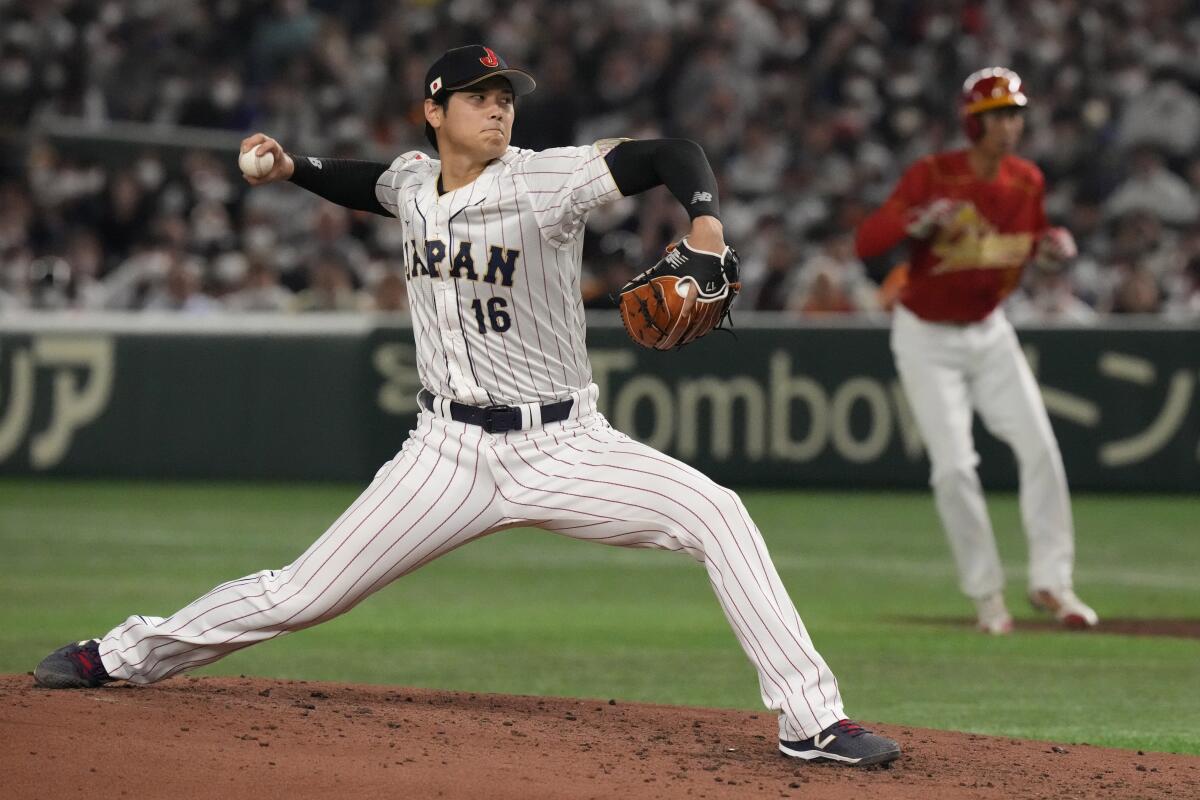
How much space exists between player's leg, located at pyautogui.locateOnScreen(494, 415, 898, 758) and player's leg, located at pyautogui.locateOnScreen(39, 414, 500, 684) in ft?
0.37

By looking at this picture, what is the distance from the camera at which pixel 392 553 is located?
16.4 feet

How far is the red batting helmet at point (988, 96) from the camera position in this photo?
802 cm

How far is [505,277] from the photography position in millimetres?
4926

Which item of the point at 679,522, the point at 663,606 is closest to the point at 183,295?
the point at 663,606

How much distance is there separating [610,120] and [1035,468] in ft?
33.8

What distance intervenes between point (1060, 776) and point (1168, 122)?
13.5 m

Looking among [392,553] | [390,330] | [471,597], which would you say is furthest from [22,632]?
[390,330]

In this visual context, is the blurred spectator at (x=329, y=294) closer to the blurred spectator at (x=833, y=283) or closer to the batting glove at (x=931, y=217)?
the blurred spectator at (x=833, y=283)

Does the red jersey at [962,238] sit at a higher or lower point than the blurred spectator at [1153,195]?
lower

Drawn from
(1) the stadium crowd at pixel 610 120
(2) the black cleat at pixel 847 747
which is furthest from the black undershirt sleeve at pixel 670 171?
(1) the stadium crowd at pixel 610 120

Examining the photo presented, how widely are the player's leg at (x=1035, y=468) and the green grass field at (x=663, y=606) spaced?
271mm

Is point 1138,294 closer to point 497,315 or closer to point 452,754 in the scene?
point 497,315

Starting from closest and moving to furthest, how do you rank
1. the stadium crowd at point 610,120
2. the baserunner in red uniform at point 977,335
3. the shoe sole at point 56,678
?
the shoe sole at point 56,678 → the baserunner in red uniform at point 977,335 → the stadium crowd at point 610,120

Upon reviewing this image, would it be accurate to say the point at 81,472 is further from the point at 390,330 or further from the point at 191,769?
the point at 191,769
